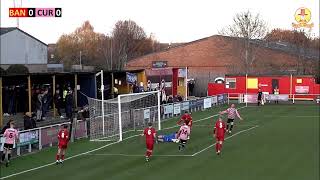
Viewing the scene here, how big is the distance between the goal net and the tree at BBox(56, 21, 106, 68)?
72.9 m

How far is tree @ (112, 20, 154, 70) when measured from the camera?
11081 centimetres

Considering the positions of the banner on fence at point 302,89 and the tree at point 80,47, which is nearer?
the banner on fence at point 302,89

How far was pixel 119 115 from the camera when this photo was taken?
31.2 meters

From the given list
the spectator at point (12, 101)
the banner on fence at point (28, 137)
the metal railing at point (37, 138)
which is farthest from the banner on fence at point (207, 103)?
the banner on fence at point (28, 137)

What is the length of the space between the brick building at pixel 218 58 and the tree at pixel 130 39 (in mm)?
22833

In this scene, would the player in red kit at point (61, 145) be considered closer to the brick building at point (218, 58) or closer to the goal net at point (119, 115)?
the goal net at point (119, 115)

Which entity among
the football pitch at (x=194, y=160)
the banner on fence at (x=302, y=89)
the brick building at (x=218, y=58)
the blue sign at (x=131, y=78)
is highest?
the brick building at (x=218, y=58)

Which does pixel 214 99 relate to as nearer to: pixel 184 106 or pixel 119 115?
pixel 184 106

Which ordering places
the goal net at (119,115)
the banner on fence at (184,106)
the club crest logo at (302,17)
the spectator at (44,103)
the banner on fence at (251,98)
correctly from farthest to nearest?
the club crest logo at (302,17)
the banner on fence at (251,98)
the banner on fence at (184,106)
the spectator at (44,103)
the goal net at (119,115)

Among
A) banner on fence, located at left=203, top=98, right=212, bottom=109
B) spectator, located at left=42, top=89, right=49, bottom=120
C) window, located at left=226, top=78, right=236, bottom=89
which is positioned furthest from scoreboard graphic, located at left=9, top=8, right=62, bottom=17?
window, located at left=226, top=78, right=236, bottom=89

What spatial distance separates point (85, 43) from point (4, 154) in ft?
326

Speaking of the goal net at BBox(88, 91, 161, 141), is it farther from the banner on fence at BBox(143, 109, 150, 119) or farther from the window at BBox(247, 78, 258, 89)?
the window at BBox(247, 78, 258, 89)

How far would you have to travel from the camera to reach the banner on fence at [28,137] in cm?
2511

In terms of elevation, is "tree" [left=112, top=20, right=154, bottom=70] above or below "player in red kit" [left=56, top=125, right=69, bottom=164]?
above
